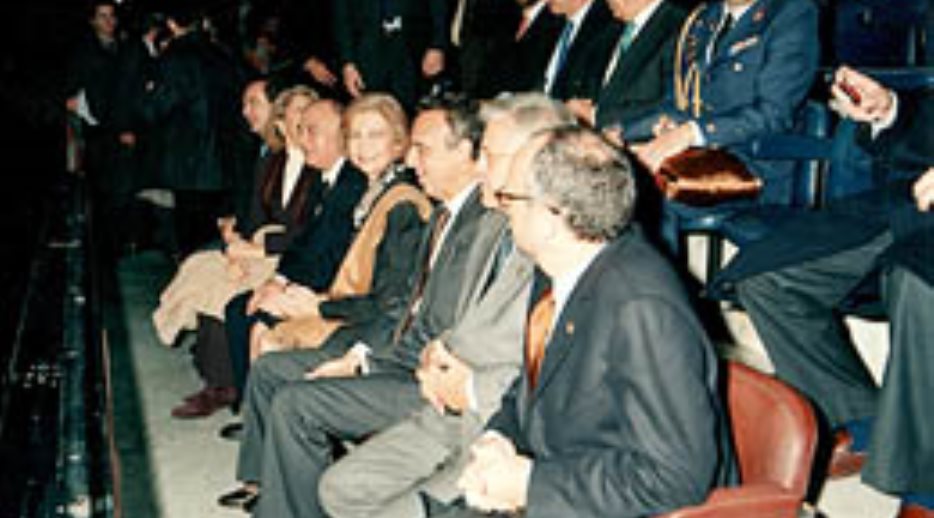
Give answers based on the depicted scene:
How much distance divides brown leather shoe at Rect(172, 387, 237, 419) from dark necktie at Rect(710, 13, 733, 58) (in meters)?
2.24

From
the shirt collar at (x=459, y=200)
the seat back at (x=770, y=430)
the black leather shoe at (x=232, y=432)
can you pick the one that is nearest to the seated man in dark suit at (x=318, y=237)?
the black leather shoe at (x=232, y=432)

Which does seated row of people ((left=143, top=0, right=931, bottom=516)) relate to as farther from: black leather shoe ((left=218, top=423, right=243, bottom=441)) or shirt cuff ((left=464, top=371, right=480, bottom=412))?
black leather shoe ((left=218, top=423, right=243, bottom=441))

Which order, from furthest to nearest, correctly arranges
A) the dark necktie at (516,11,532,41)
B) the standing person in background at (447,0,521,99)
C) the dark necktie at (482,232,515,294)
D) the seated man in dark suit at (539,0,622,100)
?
1. the standing person in background at (447,0,521,99)
2. the dark necktie at (516,11,532,41)
3. the seated man in dark suit at (539,0,622,100)
4. the dark necktie at (482,232,515,294)

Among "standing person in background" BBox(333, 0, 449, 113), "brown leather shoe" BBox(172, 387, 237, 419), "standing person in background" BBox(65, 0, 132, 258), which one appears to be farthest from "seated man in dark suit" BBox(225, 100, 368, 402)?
"standing person in background" BBox(65, 0, 132, 258)

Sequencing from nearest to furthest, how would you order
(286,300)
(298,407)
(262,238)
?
(298,407)
(286,300)
(262,238)

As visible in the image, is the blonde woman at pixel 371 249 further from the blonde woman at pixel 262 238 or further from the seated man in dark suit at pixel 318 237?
the blonde woman at pixel 262 238

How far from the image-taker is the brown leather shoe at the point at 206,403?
3781 millimetres

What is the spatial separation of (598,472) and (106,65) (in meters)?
5.62

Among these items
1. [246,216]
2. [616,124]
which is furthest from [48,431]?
[246,216]

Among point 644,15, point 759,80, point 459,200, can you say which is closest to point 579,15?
point 644,15

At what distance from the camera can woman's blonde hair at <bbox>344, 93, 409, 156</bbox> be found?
3084 mm

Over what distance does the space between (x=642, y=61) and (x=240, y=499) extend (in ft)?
6.50

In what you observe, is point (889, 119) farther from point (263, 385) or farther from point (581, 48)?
point (263, 385)

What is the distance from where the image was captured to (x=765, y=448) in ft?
5.24
